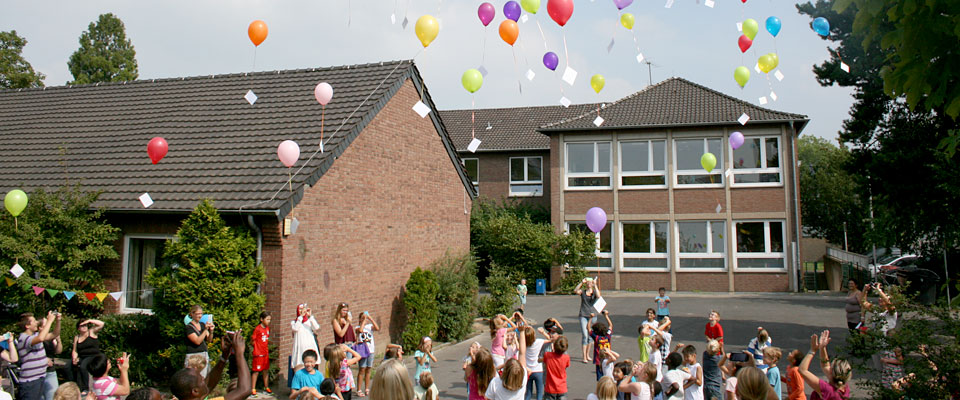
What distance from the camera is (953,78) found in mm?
4160

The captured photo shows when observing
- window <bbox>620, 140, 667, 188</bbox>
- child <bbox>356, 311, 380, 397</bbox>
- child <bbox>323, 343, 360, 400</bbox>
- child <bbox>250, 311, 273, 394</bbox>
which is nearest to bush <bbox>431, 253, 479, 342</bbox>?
child <bbox>356, 311, 380, 397</bbox>

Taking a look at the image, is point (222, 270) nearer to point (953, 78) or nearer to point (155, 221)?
point (155, 221)

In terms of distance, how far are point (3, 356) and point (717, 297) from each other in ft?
65.1

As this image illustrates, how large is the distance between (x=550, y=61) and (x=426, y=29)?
263 cm

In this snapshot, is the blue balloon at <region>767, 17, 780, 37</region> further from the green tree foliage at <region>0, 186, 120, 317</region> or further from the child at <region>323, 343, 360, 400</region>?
the green tree foliage at <region>0, 186, 120, 317</region>

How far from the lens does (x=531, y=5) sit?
9.80 metres

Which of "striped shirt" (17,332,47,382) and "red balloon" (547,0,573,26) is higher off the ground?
"red balloon" (547,0,573,26)

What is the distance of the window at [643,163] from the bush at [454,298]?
11.5 meters

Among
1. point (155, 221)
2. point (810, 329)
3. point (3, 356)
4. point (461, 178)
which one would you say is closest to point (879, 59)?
point (810, 329)

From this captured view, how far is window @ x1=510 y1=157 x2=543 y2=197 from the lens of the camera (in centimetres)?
2783

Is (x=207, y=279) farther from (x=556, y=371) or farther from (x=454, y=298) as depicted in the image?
(x=454, y=298)

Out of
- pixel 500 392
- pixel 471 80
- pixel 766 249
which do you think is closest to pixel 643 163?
pixel 766 249

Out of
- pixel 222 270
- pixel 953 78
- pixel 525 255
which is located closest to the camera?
pixel 953 78

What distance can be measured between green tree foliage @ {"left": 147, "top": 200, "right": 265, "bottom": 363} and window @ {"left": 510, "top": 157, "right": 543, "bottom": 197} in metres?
18.7
